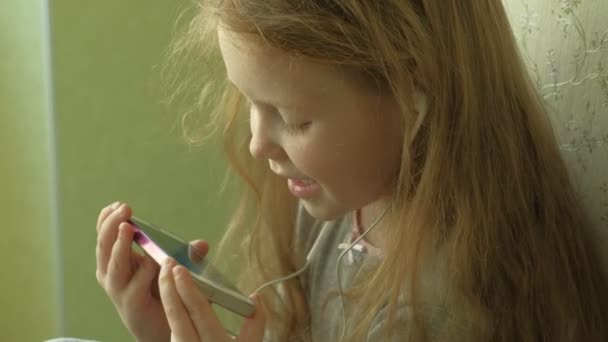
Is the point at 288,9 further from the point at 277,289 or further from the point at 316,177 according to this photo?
the point at 277,289

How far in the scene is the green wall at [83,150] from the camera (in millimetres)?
967

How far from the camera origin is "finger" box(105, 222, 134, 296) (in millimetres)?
730

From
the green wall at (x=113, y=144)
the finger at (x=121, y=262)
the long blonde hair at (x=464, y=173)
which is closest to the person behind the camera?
the long blonde hair at (x=464, y=173)

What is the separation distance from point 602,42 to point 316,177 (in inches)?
11.0

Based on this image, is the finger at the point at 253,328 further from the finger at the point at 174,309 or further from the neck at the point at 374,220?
the neck at the point at 374,220

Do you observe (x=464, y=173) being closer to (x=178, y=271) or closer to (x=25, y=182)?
(x=178, y=271)

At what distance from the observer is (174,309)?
0.62 m

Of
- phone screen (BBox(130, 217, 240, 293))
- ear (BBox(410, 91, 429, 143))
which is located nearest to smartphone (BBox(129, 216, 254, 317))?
phone screen (BBox(130, 217, 240, 293))

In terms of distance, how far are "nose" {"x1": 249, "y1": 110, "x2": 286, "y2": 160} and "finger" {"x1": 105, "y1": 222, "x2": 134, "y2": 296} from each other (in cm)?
16

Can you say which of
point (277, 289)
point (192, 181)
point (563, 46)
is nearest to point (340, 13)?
point (563, 46)

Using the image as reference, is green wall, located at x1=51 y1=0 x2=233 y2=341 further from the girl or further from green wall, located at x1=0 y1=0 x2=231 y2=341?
the girl

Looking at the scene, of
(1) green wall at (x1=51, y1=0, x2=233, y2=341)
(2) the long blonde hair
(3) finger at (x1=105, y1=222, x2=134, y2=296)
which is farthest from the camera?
(1) green wall at (x1=51, y1=0, x2=233, y2=341)

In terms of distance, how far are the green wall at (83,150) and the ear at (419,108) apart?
466mm

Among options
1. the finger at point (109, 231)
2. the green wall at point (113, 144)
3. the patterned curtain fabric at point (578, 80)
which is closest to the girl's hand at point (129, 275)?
the finger at point (109, 231)
